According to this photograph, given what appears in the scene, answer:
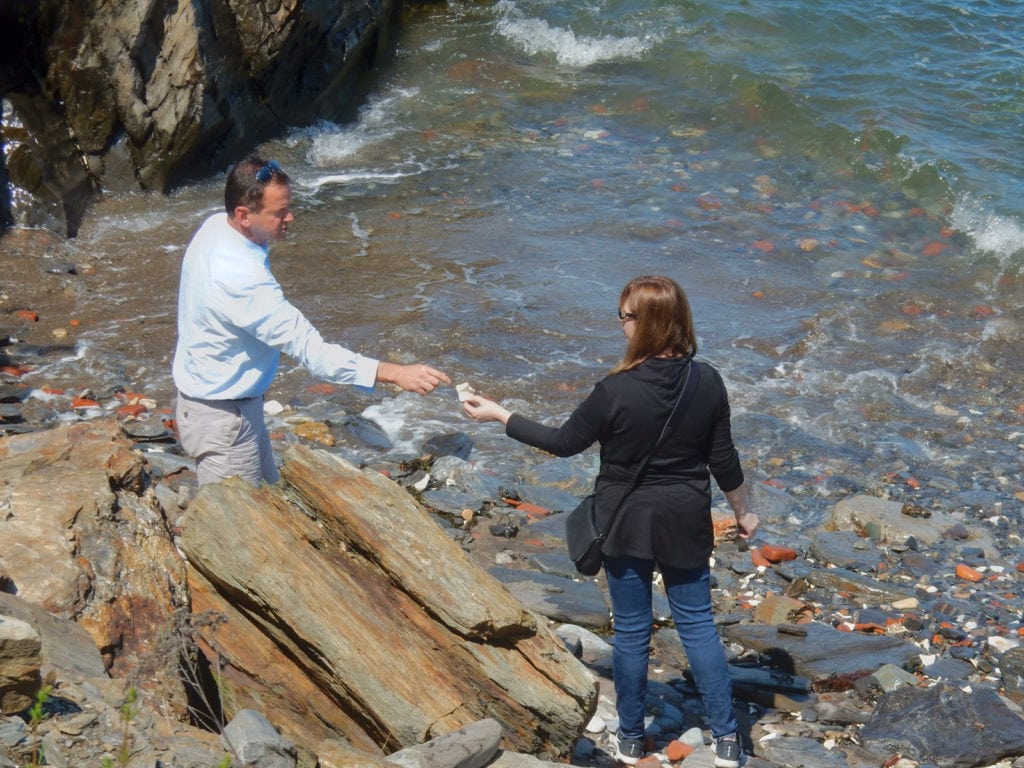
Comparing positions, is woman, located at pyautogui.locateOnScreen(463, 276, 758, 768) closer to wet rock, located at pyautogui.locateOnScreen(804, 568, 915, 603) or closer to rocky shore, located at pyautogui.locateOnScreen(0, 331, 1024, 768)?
rocky shore, located at pyautogui.locateOnScreen(0, 331, 1024, 768)

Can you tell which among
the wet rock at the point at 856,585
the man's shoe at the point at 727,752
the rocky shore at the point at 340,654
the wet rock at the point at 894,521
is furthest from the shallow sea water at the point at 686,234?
the man's shoe at the point at 727,752

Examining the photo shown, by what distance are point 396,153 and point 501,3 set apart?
7573 millimetres

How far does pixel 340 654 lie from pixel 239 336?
4.28 feet

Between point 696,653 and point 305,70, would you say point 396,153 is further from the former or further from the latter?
point 696,653

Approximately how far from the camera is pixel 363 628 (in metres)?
4.34

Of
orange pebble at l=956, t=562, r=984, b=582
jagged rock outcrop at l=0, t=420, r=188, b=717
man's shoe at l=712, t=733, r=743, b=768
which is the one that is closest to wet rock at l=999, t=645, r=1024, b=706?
orange pebble at l=956, t=562, r=984, b=582

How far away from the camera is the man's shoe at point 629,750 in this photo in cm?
480

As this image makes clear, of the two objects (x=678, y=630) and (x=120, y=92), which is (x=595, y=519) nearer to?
(x=678, y=630)

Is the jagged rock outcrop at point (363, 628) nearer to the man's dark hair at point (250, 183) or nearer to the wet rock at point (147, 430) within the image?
the man's dark hair at point (250, 183)

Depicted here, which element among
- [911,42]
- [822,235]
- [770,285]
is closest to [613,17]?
[911,42]

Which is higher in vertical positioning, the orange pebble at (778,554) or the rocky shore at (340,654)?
the rocky shore at (340,654)

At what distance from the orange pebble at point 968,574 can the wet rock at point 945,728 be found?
1630mm

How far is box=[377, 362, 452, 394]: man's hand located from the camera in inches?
177

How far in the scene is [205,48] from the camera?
13.1 metres
